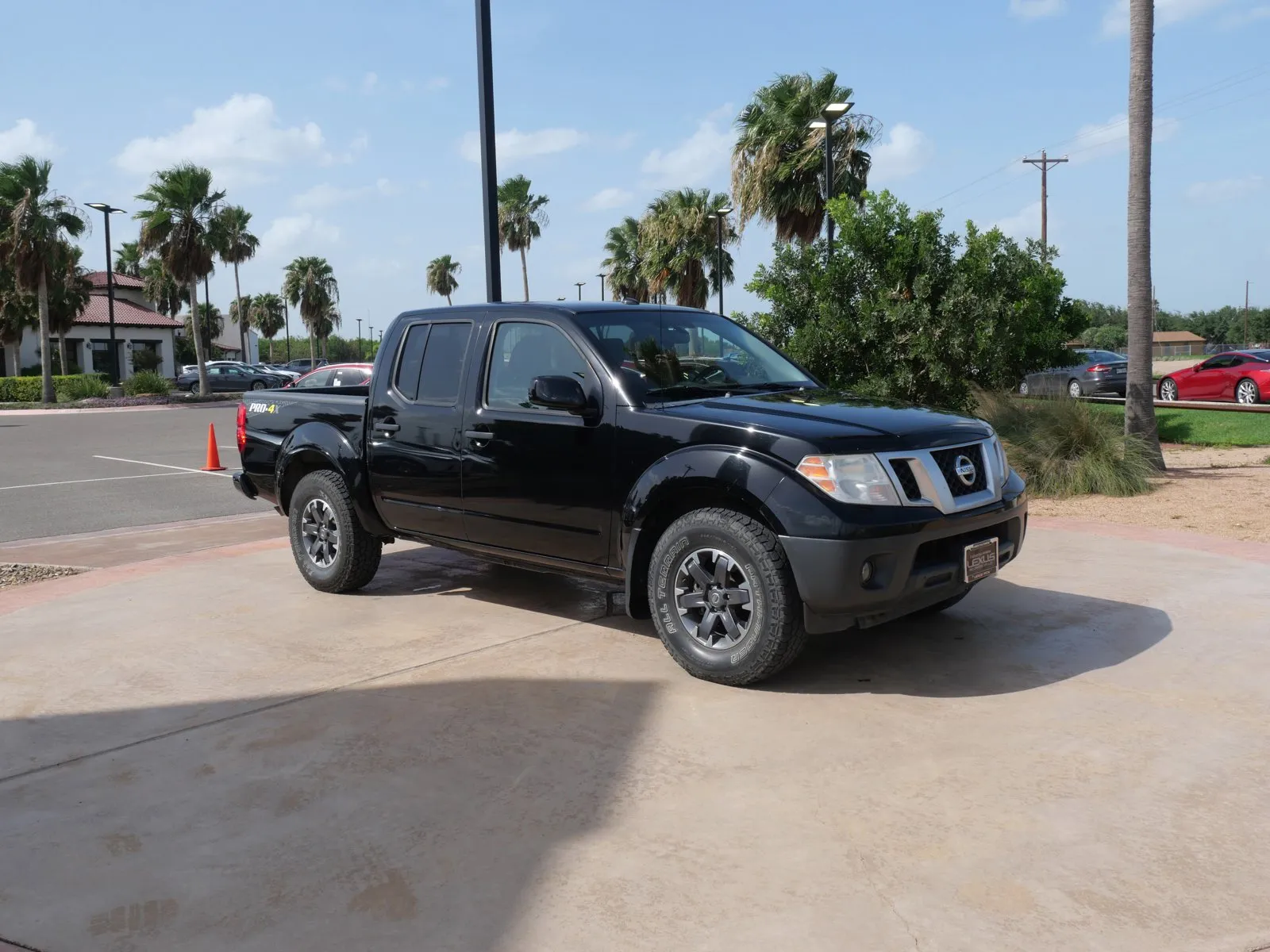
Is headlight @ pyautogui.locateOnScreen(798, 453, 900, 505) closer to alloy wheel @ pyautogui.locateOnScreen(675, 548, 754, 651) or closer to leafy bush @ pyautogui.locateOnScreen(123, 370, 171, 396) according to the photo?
alloy wheel @ pyautogui.locateOnScreen(675, 548, 754, 651)

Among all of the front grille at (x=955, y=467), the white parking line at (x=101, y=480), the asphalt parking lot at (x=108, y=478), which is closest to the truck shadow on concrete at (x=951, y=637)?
the front grille at (x=955, y=467)

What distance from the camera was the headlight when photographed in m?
4.69

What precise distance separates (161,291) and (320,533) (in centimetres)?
7872

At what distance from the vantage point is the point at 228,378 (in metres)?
56.7

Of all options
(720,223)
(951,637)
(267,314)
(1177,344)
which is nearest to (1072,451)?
(951,637)

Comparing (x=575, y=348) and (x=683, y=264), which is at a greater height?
(x=683, y=264)

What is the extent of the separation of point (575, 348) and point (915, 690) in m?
2.46

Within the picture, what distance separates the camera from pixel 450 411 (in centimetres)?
625

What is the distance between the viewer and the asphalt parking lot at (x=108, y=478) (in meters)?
11.7

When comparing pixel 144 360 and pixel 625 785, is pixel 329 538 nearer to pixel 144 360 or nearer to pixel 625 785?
pixel 625 785

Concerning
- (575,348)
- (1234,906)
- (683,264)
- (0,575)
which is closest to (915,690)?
(1234,906)

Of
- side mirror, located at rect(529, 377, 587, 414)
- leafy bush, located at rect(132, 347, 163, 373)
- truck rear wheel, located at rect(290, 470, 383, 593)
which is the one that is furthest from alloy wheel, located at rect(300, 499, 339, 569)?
leafy bush, located at rect(132, 347, 163, 373)

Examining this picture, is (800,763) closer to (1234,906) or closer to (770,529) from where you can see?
(770,529)

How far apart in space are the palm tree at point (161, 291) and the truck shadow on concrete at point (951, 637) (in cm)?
7481
